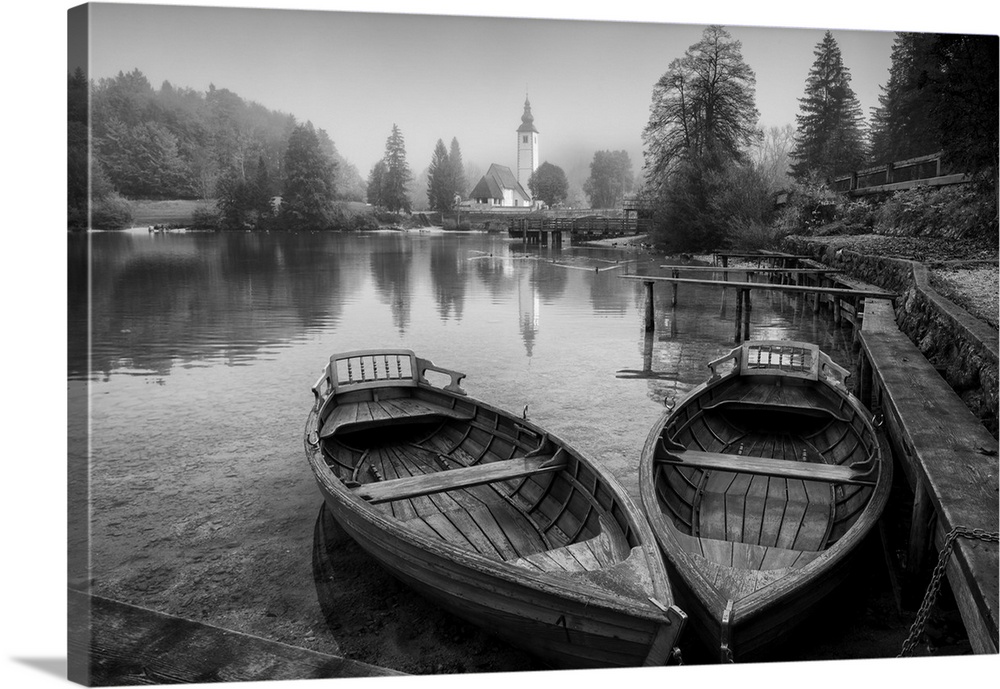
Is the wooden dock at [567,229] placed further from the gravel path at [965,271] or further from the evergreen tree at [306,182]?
the gravel path at [965,271]

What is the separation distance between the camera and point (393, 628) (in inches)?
145

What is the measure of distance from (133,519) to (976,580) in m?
4.77

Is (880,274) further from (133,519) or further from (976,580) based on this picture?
(133,519)

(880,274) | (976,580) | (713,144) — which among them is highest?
(713,144)

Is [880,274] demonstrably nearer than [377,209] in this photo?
Yes

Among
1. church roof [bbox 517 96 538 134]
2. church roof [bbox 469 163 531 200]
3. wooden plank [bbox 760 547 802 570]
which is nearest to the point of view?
wooden plank [bbox 760 547 802 570]

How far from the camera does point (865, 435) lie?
4.76 meters

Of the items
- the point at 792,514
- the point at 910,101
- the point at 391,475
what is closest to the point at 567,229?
the point at 910,101

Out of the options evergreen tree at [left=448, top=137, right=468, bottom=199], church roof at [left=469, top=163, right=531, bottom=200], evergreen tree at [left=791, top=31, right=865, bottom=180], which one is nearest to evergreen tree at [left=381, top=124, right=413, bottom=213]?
evergreen tree at [left=448, top=137, right=468, bottom=199]

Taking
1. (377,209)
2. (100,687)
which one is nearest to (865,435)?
(100,687)

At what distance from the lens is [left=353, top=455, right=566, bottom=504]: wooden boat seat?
4.03 m

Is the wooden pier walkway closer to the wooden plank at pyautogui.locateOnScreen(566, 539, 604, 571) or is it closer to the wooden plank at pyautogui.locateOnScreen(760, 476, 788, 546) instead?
the wooden plank at pyautogui.locateOnScreen(760, 476, 788, 546)

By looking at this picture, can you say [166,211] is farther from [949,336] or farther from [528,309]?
[528,309]

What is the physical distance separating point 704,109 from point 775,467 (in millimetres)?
10105
